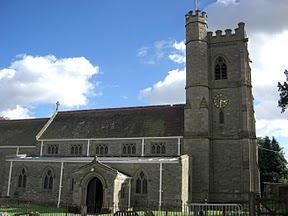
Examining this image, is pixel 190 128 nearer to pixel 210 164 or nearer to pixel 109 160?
pixel 210 164

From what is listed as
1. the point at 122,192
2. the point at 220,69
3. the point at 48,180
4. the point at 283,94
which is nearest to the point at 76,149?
the point at 48,180

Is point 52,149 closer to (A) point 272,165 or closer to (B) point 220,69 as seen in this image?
(B) point 220,69

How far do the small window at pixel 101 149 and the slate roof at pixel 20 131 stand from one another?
379 inches

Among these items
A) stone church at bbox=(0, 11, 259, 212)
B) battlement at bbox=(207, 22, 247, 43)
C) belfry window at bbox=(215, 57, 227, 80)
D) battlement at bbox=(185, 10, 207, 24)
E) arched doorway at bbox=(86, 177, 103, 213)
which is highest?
battlement at bbox=(185, 10, 207, 24)

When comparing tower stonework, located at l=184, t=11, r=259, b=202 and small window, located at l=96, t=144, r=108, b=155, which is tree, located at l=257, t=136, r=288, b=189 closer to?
tower stonework, located at l=184, t=11, r=259, b=202

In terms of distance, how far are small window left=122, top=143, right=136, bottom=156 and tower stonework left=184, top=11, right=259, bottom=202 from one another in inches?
240

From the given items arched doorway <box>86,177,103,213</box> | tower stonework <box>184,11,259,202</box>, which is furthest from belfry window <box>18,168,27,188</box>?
tower stonework <box>184,11,259,202</box>

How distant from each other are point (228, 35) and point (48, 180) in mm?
26071

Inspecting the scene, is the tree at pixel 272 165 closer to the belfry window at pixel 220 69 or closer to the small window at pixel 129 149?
the belfry window at pixel 220 69

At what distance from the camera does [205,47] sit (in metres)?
39.7

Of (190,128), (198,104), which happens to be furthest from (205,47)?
(190,128)

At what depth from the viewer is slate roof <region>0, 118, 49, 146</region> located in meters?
45.9

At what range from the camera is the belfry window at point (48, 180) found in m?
38.1

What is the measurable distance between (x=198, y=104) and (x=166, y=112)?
4989 millimetres
